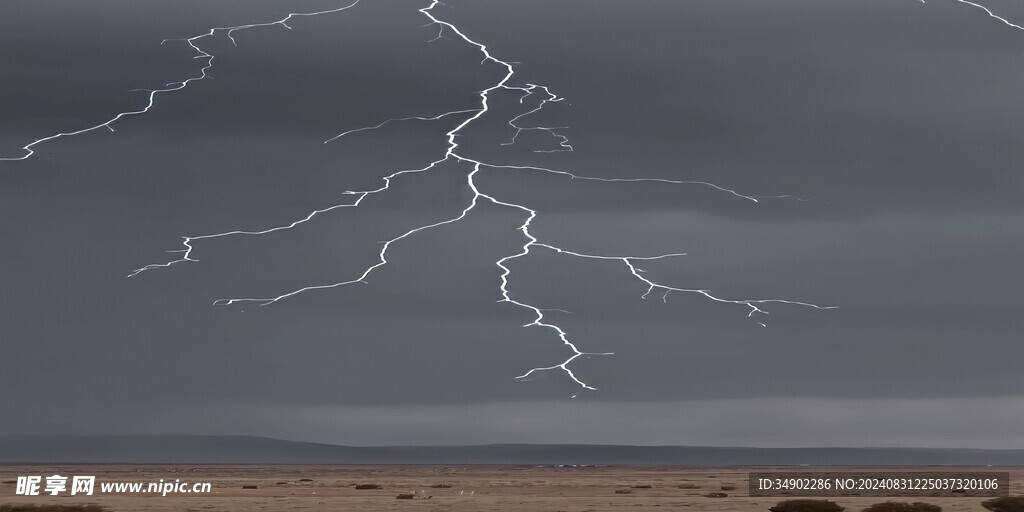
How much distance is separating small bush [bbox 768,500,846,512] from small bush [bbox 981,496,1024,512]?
22.5 ft

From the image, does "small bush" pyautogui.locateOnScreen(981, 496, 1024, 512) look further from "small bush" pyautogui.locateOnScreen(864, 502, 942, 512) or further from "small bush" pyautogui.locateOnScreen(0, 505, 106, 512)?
"small bush" pyautogui.locateOnScreen(0, 505, 106, 512)

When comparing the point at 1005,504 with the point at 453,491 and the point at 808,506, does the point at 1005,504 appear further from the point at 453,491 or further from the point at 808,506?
the point at 453,491

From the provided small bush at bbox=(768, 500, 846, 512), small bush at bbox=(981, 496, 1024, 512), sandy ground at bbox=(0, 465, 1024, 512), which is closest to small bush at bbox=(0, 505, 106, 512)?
sandy ground at bbox=(0, 465, 1024, 512)

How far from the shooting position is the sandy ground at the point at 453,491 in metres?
57.6

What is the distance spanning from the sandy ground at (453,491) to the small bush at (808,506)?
3.92 feet

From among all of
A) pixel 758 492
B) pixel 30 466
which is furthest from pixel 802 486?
pixel 30 466

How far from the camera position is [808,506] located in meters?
52.8

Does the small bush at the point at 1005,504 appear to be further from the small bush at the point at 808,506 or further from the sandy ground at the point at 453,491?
the small bush at the point at 808,506

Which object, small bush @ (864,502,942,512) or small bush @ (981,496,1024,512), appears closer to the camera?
small bush @ (864,502,942,512)

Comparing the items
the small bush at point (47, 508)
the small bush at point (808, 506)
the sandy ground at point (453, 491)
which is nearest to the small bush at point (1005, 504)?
the sandy ground at point (453, 491)

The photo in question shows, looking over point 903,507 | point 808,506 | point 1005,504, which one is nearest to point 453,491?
point 808,506

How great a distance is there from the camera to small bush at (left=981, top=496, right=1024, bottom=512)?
175 feet

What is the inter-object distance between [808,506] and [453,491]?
2236 cm

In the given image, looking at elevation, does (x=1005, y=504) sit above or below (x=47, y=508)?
above
